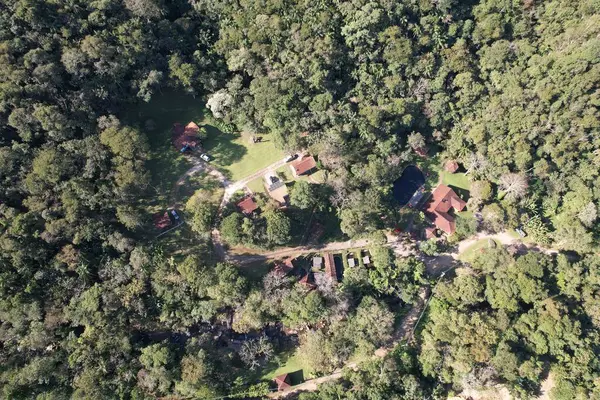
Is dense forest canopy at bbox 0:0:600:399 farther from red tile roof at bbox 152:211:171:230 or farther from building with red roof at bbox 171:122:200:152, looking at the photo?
building with red roof at bbox 171:122:200:152

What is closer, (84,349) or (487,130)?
(84,349)

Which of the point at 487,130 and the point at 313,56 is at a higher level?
the point at 313,56

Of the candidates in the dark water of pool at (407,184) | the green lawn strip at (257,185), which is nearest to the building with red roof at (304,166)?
the green lawn strip at (257,185)

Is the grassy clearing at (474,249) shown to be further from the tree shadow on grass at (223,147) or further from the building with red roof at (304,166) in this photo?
the tree shadow on grass at (223,147)


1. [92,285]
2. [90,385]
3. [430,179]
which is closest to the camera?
[90,385]

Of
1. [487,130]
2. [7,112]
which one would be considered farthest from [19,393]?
[487,130]

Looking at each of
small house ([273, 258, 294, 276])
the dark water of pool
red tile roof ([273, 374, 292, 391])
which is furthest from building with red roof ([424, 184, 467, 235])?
red tile roof ([273, 374, 292, 391])

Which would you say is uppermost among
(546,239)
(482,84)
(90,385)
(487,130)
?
(482,84)

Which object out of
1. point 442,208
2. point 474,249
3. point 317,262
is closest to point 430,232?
point 442,208

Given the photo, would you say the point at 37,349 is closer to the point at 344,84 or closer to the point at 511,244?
the point at 344,84
